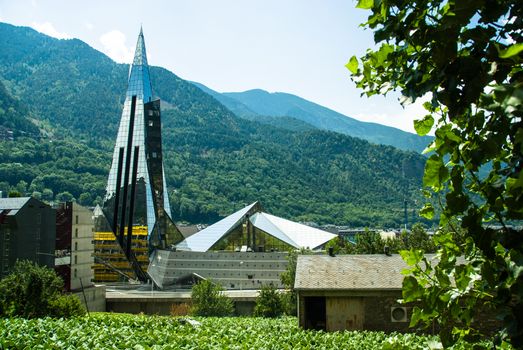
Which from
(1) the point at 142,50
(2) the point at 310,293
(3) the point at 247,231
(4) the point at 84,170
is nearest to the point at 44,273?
(2) the point at 310,293

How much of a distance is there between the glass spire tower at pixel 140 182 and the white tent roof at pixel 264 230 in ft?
12.0

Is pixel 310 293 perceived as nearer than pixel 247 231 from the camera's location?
Yes

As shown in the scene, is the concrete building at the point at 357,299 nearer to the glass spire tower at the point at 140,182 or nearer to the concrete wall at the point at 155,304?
the concrete wall at the point at 155,304

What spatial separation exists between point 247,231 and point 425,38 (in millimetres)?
72757

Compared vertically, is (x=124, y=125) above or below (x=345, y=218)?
above

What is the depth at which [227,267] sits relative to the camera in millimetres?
64250

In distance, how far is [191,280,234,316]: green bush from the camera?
136 ft

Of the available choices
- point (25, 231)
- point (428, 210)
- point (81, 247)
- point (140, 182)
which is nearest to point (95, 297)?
point (81, 247)

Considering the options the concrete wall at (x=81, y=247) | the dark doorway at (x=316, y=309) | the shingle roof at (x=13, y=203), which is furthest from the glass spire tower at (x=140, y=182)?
the dark doorway at (x=316, y=309)

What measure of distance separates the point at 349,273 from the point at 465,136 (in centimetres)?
2333

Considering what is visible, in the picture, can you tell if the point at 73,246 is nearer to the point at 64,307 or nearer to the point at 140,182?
the point at 64,307

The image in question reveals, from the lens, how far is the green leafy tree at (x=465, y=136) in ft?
8.22

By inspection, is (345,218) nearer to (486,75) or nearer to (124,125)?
(124,125)

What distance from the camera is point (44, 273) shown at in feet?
104
